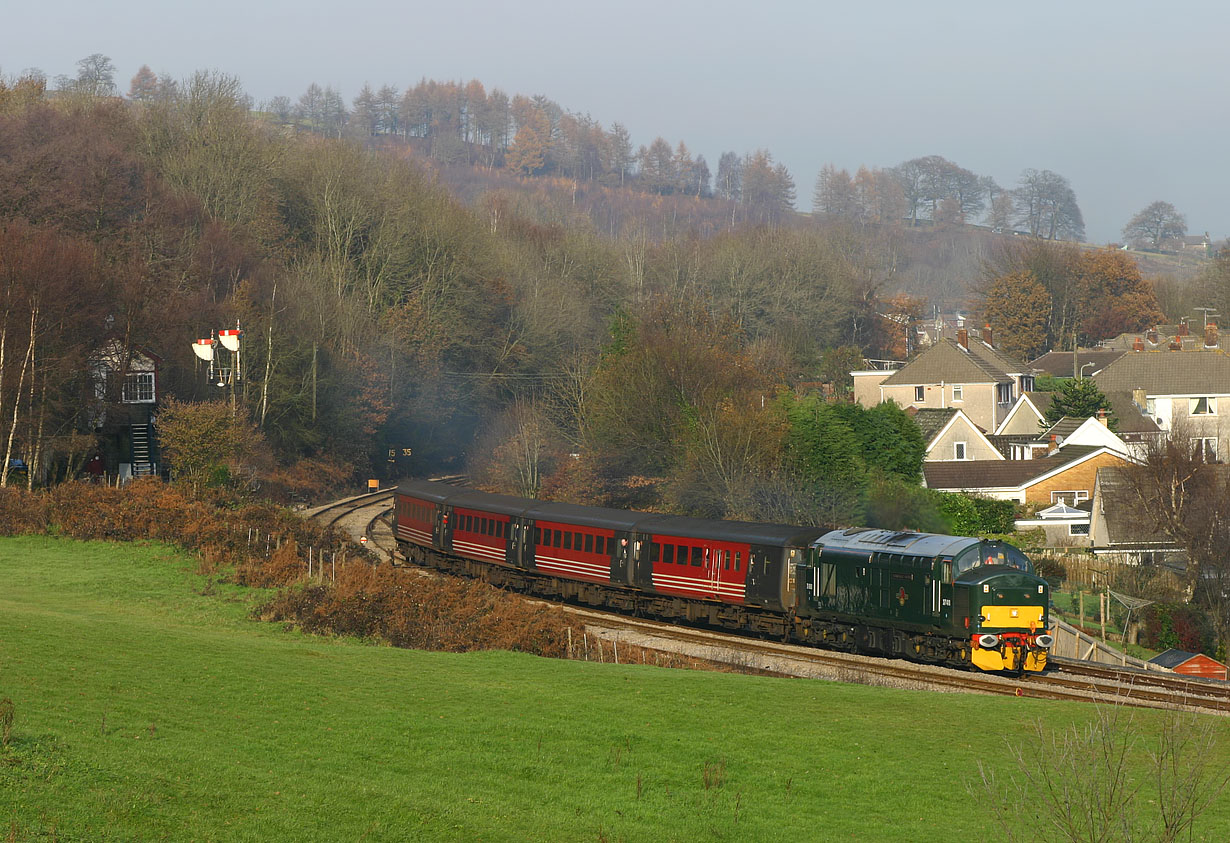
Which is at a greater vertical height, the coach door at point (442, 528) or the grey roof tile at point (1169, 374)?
the grey roof tile at point (1169, 374)

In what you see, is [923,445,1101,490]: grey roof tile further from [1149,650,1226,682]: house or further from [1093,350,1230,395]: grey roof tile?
[1149,650,1226,682]: house

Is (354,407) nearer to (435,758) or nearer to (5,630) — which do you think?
(5,630)

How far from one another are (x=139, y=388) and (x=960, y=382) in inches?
2436

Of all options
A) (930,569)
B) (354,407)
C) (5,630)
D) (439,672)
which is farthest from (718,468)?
(5,630)

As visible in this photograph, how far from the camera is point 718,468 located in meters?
59.2

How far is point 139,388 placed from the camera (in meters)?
57.5

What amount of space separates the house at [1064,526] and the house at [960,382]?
25.8m

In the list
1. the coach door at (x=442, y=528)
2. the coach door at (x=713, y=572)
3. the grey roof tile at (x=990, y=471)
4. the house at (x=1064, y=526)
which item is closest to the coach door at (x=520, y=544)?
the coach door at (x=442, y=528)

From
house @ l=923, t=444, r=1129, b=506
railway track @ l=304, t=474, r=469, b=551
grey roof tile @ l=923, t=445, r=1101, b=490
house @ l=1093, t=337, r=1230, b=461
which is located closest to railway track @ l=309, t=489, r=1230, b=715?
railway track @ l=304, t=474, r=469, b=551

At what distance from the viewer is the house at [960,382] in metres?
92.8

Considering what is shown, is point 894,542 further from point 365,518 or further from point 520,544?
point 365,518

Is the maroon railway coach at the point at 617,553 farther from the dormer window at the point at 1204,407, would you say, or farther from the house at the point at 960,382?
the dormer window at the point at 1204,407

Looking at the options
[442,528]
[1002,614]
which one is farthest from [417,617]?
[442,528]

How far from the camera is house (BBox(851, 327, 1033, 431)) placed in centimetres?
9275
